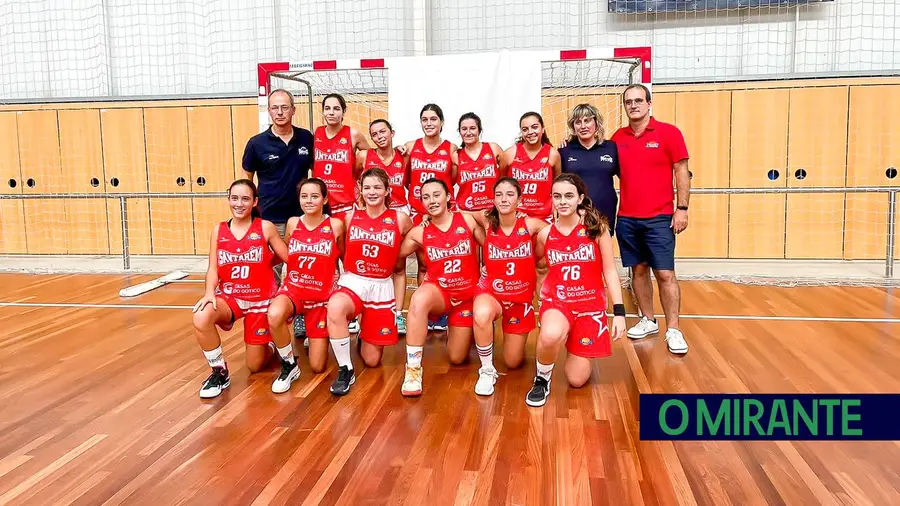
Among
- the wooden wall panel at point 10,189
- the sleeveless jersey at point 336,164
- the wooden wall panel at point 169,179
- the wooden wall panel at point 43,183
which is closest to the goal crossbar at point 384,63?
the sleeveless jersey at point 336,164

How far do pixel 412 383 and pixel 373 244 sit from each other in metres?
0.86

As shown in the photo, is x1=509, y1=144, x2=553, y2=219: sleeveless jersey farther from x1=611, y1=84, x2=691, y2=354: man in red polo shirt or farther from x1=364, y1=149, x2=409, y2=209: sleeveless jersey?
x1=364, y1=149, x2=409, y2=209: sleeveless jersey

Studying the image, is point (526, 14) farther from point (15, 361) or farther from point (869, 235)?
point (15, 361)

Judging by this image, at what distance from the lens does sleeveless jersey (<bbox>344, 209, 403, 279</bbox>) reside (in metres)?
3.62

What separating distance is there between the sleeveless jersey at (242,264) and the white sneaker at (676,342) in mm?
2465

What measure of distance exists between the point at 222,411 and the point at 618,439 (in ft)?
6.08

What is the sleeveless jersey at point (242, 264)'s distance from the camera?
139 inches

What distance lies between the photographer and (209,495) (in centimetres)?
221

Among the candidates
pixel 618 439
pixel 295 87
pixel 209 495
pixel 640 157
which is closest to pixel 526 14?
pixel 295 87

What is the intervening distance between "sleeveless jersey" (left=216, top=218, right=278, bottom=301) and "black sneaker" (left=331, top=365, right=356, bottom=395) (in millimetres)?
648

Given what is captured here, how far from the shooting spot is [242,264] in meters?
3.52

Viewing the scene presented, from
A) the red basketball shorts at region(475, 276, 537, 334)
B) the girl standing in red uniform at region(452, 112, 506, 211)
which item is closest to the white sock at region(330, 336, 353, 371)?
the red basketball shorts at region(475, 276, 537, 334)

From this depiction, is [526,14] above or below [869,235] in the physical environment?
above

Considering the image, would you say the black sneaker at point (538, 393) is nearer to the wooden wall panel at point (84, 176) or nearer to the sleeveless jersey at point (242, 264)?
the sleeveless jersey at point (242, 264)
